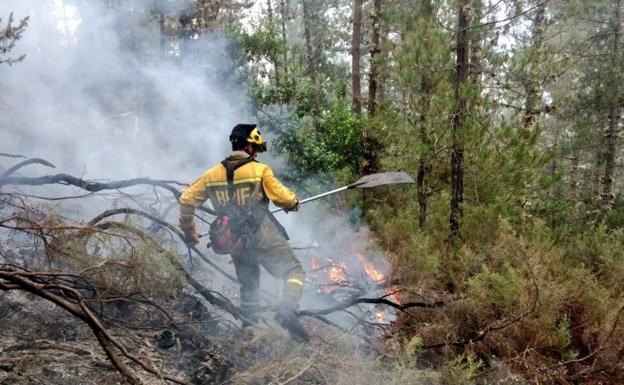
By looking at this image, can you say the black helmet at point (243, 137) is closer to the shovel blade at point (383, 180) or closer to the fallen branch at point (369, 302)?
the shovel blade at point (383, 180)

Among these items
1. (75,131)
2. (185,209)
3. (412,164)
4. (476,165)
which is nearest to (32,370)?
(185,209)

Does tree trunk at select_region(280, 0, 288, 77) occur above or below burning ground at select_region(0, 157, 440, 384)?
above

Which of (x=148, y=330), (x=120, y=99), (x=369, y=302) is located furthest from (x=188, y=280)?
(x=120, y=99)

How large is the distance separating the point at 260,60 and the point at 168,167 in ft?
14.1

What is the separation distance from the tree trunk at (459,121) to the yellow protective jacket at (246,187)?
3065mm

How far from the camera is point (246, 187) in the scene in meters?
4.24

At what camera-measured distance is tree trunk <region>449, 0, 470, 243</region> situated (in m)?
6.19

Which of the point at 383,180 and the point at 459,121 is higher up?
the point at 459,121

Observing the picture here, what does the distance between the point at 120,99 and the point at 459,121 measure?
11347mm

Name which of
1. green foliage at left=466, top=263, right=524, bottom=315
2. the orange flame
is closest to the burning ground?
the orange flame

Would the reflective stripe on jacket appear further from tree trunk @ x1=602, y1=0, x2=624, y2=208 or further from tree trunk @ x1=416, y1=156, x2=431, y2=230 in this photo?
tree trunk @ x1=602, y1=0, x2=624, y2=208

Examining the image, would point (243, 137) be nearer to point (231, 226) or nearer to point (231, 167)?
point (231, 167)

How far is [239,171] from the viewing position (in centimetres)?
423

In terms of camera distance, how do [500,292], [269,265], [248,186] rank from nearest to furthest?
[248,186], [269,265], [500,292]
